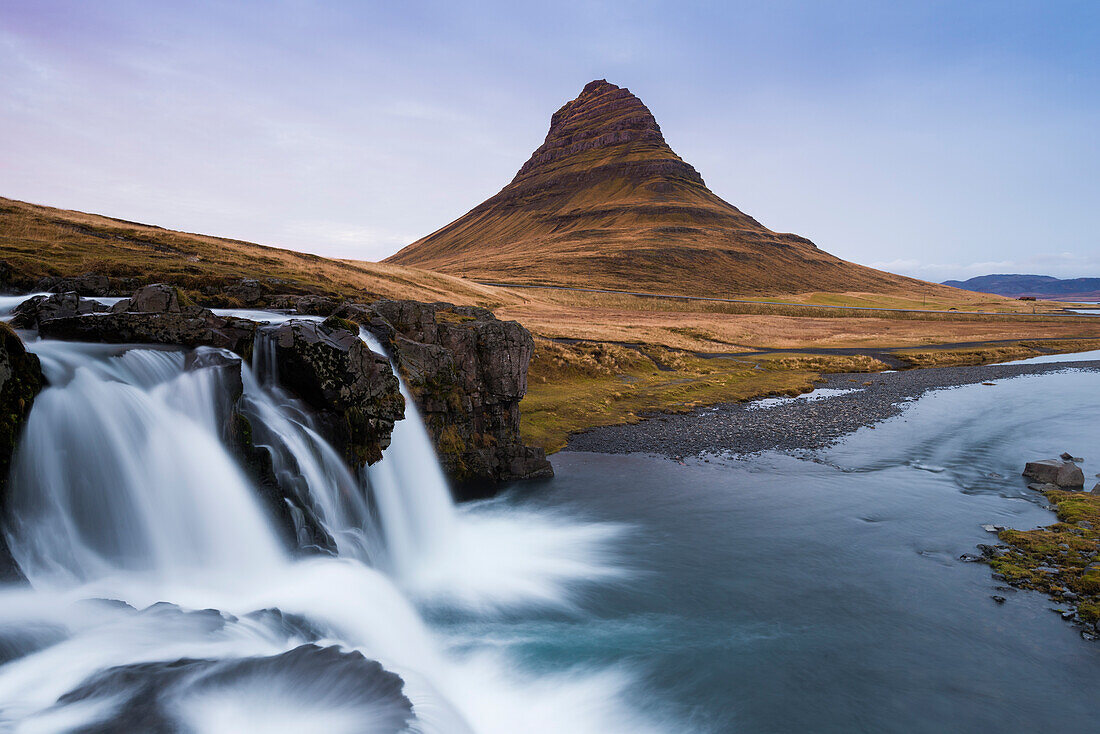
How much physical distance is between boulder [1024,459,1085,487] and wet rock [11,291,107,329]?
38.0 m

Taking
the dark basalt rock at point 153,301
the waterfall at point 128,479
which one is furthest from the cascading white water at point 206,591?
the dark basalt rock at point 153,301

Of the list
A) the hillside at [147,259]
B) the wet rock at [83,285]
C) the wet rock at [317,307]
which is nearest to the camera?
the wet rock at [83,285]

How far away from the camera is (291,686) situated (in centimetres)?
1069

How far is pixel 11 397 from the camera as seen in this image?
11.9 m

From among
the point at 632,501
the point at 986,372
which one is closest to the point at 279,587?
the point at 632,501

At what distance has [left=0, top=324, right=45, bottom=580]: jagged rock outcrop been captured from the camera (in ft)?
36.3

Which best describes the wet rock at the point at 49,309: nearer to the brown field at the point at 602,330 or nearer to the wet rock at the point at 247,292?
the brown field at the point at 602,330

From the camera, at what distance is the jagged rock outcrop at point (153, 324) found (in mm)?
16172

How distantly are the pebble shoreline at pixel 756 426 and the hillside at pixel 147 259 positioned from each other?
21040mm

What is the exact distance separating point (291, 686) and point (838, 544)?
1833 centimetres

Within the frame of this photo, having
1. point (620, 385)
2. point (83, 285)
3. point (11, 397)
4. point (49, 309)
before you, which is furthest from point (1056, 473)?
point (83, 285)

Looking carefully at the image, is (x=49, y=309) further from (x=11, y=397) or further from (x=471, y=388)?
(x=471, y=388)

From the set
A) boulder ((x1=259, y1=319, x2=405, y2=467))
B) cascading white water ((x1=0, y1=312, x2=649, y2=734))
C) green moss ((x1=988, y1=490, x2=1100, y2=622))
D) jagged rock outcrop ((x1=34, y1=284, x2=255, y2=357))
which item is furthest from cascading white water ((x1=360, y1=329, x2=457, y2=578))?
green moss ((x1=988, y1=490, x2=1100, y2=622))

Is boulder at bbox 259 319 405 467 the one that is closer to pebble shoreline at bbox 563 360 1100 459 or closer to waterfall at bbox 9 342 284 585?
waterfall at bbox 9 342 284 585
